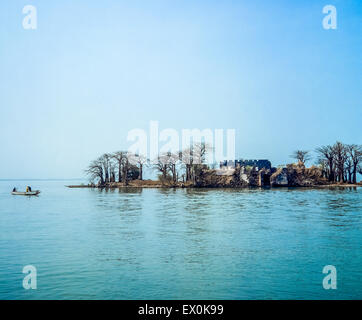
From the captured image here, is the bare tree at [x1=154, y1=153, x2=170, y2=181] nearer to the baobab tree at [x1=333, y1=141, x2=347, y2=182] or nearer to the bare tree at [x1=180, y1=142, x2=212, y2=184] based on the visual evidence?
the bare tree at [x1=180, y1=142, x2=212, y2=184]

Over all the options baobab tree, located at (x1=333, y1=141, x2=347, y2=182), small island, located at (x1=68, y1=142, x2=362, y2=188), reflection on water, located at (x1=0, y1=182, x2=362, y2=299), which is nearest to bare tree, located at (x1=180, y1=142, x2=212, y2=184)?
small island, located at (x1=68, y1=142, x2=362, y2=188)

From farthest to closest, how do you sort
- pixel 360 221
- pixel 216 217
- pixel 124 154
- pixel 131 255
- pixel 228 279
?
1. pixel 124 154
2. pixel 216 217
3. pixel 360 221
4. pixel 131 255
5. pixel 228 279

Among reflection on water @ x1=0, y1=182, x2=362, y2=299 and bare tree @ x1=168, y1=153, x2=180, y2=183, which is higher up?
bare tree @ x1=168, y1=153, x2=180, y2=183

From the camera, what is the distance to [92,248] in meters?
14.1

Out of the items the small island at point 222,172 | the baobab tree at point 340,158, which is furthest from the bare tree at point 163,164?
the baobab tree at point 340,158

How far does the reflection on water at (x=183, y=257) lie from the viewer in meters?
9.23

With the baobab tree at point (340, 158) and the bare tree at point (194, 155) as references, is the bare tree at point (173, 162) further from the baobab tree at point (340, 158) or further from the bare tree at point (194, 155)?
the baobab tree at point (340, 158)

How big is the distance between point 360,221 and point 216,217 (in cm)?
788

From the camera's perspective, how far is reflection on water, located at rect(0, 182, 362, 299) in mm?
9227

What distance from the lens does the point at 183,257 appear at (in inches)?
483

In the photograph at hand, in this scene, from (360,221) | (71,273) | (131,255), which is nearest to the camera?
(71,273)
